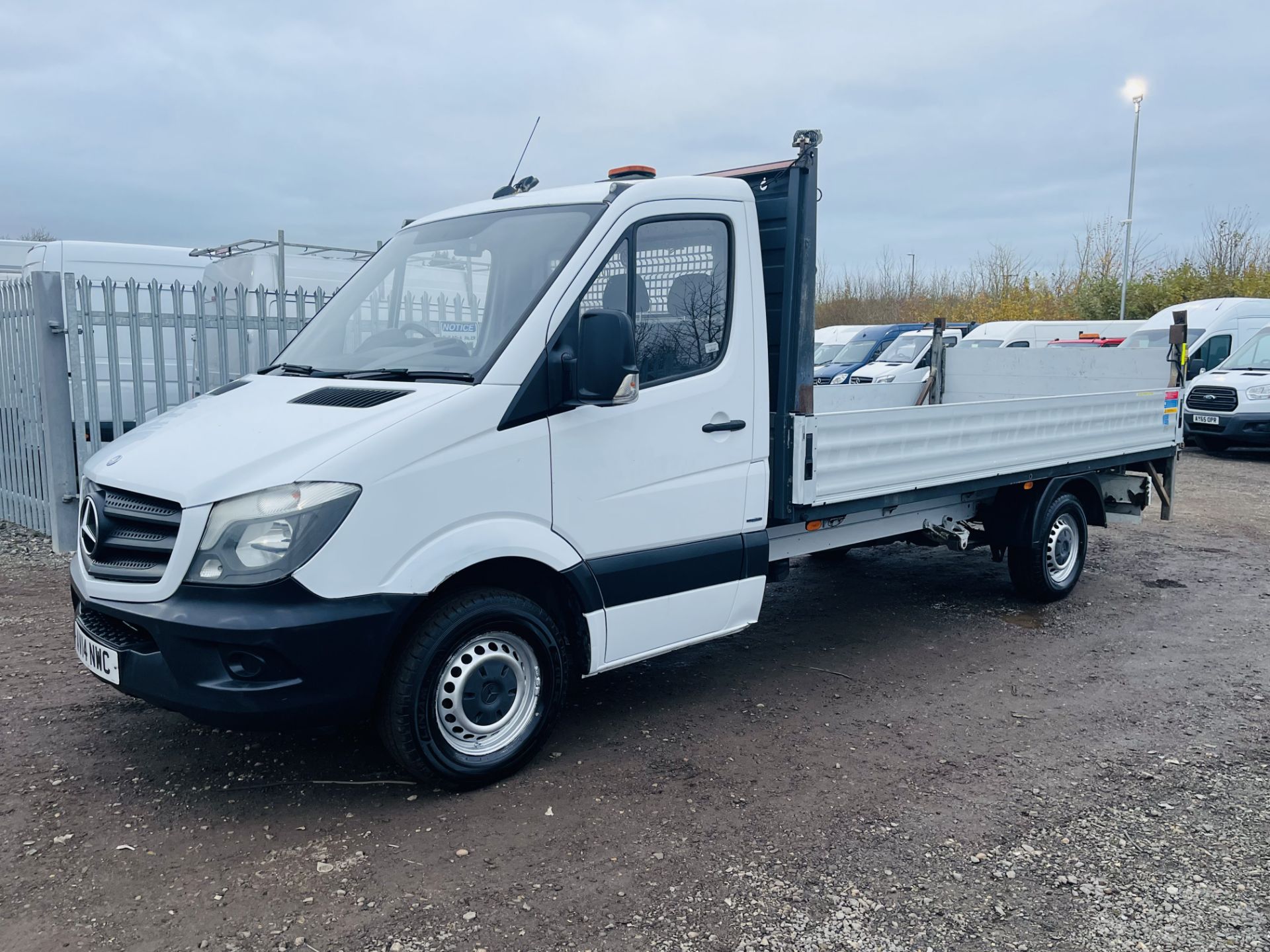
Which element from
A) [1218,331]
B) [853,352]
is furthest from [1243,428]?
[853,352]

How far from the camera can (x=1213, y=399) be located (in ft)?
51.9

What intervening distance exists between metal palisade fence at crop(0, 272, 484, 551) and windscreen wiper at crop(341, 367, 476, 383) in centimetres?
330

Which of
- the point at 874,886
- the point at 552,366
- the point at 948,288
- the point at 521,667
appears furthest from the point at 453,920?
the point at 948,288

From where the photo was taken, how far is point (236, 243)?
420 inches

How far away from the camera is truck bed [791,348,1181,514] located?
194 inches

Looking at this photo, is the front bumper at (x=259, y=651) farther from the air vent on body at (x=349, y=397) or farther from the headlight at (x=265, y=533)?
the air vent on body at (x=349, y=397)

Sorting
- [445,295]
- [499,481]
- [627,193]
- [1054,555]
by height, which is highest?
[627,193]

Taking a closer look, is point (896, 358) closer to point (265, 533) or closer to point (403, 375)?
point (403, 375)

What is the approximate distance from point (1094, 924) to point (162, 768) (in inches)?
137

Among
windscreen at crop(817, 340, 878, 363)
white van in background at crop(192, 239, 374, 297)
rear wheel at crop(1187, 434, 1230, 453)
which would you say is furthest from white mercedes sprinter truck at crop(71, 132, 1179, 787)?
windscreen at crop(817, 340, 878, 363)

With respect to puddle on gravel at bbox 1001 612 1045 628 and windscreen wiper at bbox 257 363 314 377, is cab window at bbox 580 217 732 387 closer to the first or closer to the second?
windscreen wiper at bbox 257 363 314 377

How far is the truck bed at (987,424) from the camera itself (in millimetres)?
4934

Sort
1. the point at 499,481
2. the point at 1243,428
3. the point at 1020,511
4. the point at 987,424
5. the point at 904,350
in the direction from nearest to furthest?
1. the point at 499,481
2. the point at 987,424
3. the point at 1020,511
4. the point at 1243,428
5. the point at 904,350

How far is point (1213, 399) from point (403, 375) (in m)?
15.5
